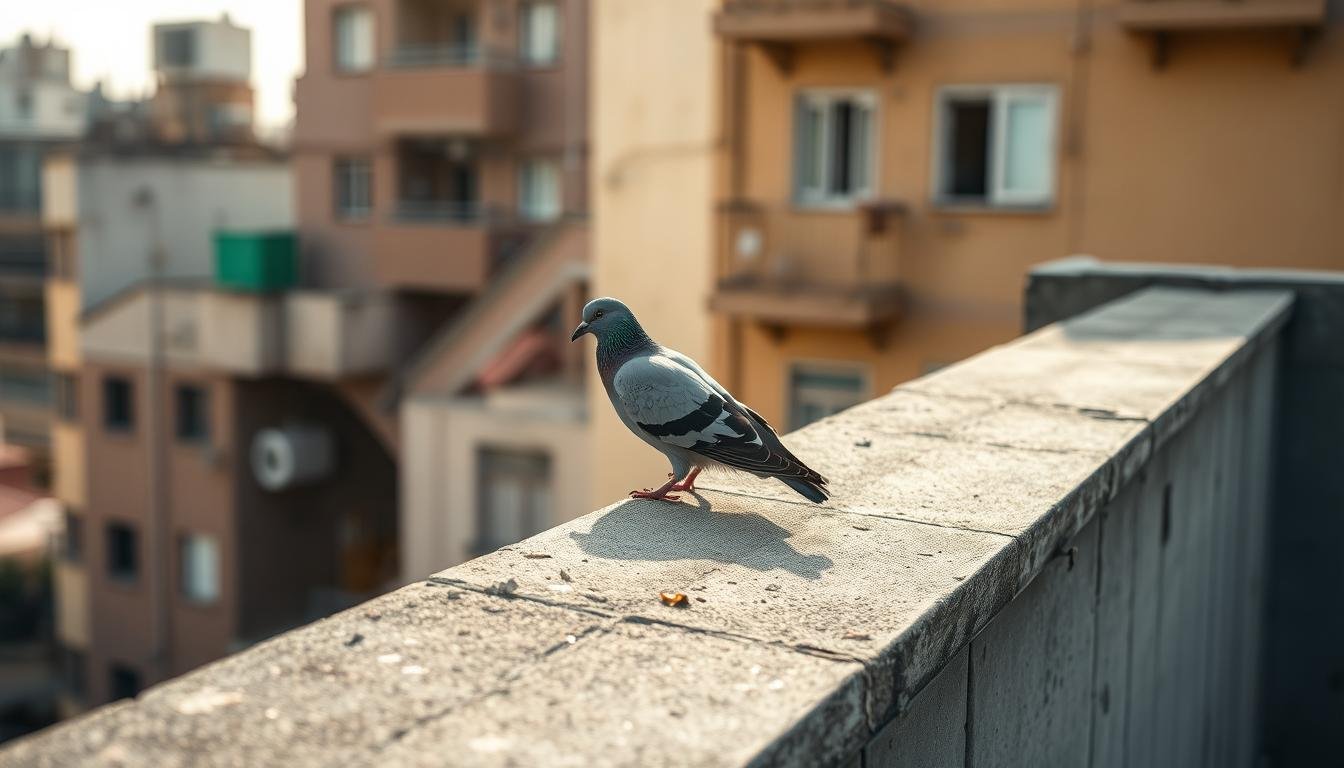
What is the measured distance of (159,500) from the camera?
79.8 ft

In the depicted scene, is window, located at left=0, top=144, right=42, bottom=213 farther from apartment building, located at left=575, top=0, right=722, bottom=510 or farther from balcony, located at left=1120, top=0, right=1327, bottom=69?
balcony, located at left=1120, top=0, right=1327, bottom=69

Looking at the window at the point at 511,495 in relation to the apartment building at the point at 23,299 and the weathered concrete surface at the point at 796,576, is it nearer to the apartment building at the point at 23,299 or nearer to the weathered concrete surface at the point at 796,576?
the weathered concrete surface at the point at 796,576

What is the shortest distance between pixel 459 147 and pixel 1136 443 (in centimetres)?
1982

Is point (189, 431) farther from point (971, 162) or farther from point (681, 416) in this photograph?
point (681, 416)

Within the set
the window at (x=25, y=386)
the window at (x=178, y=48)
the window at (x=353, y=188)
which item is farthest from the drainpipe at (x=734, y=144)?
the window at (x=25, y=386)

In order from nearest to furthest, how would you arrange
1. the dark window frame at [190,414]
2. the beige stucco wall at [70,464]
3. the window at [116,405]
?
the dark window frame at [190,414], the window at [116,405], the beige stucco wall at [70,464]

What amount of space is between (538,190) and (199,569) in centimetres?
867

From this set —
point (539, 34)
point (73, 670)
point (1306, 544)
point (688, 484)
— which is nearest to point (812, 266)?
point (539, 34)

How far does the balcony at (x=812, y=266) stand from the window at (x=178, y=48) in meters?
20.6

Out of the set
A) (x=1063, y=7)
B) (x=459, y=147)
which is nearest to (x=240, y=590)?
(x=459, y=147)

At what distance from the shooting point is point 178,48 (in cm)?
3256

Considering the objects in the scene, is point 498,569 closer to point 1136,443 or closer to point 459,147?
point 1136,443

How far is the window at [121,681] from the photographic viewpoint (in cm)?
2520

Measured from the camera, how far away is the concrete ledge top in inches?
71.1
